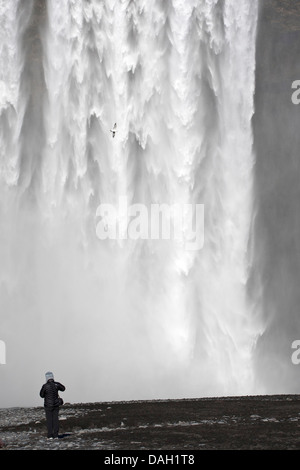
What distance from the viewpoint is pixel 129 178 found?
41.8m

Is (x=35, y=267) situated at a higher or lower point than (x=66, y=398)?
higher

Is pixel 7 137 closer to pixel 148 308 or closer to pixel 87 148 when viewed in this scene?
pixel 87 148

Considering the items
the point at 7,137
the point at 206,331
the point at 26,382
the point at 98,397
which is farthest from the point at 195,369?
the point at 7,137

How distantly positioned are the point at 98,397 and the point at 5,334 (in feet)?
25.2

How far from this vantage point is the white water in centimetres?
3941

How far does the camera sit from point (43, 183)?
4272 cm
